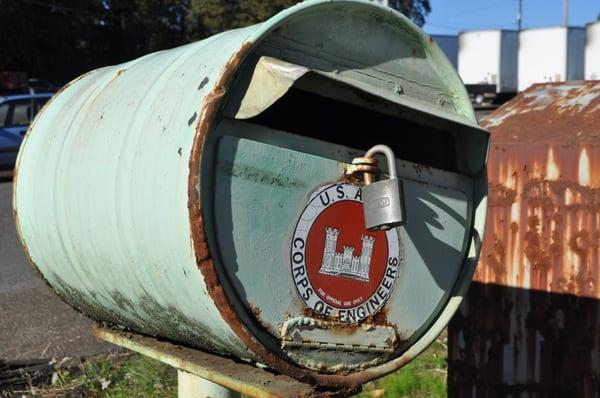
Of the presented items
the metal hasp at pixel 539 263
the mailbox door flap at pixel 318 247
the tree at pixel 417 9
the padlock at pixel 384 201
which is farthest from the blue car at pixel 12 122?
the tree at pixel 417 9

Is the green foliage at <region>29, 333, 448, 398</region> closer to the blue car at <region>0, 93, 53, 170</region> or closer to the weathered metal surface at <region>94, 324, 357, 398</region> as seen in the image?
the weathered metal surface at <region>94, 324, 357, 398</region>

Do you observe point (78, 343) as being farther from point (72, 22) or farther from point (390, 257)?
point (72, 22)

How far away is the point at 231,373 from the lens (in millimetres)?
1686

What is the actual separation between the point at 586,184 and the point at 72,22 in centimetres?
3137

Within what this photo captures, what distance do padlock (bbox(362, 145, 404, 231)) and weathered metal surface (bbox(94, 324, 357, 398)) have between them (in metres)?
0.38

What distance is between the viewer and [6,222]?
8391 millimetres

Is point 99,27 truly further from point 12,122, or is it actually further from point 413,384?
point 413,384

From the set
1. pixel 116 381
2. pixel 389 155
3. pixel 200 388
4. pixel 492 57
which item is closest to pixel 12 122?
pixel 116 381

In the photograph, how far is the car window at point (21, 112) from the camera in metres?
12.1

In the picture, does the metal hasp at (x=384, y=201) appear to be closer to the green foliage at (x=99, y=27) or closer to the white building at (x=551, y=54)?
the white building at (x=551, y=54)

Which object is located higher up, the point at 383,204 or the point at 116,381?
the point at 383,204

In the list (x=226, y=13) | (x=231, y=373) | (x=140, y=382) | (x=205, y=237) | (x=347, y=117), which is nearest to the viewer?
(x=205, y=237)

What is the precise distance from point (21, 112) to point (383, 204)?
461 inches

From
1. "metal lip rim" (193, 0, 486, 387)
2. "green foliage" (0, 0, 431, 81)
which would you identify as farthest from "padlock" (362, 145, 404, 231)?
"green foliage" (0, 0, 431, 81)
